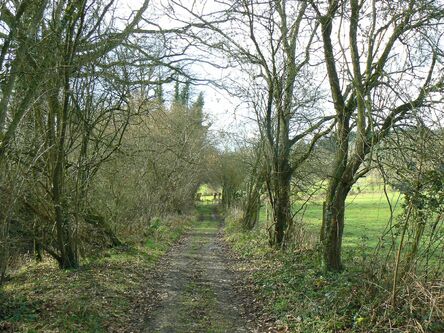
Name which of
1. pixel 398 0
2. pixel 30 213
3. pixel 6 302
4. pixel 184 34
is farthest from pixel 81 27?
pixel 398 0

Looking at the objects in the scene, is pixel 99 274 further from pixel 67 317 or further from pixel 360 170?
pixel 360 170

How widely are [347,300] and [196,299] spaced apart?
3421 mm

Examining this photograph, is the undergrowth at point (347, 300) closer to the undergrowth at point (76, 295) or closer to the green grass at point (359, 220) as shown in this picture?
the green grass at point (359, 220)

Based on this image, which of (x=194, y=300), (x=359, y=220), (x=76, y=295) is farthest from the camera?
(x=359, y=220)

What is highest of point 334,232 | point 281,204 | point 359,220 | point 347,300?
point 281,204

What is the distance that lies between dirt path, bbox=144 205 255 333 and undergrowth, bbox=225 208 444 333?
75cm

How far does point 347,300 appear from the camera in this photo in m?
6.85

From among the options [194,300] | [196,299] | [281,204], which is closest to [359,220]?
[281,204]

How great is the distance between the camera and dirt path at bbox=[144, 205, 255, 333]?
721cm

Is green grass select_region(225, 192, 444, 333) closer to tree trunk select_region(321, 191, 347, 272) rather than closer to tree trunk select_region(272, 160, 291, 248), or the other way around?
tree trunk select_region(321, 191, 347, 272)

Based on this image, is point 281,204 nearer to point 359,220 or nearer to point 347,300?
point 347,300

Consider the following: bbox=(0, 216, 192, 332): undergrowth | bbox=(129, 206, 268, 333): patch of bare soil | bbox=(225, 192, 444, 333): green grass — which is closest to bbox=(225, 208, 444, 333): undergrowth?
bbox=(225, 192, 444, 333): green grass

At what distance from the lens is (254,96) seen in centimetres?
1492

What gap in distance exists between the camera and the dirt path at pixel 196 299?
7215mm
